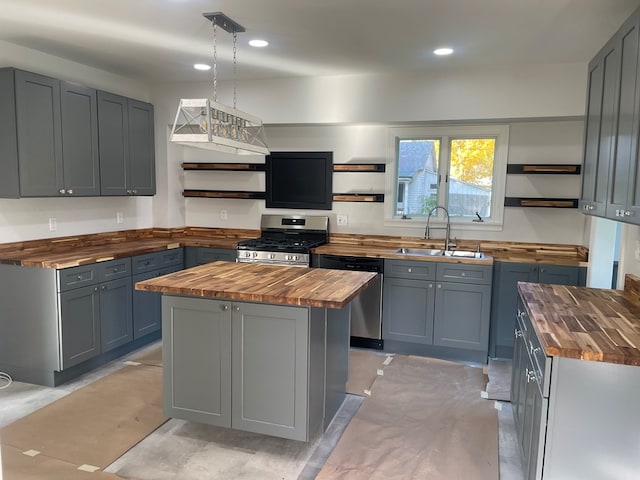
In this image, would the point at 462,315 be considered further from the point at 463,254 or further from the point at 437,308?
the point at 463,254

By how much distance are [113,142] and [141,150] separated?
0.37m

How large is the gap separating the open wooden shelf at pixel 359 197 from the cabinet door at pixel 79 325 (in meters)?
2.44

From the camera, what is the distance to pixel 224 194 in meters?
5.20

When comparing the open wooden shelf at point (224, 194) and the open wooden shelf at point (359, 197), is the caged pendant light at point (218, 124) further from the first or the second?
the open wooden shelf at point (224, 194)

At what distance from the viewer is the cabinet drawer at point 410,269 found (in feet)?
13.4

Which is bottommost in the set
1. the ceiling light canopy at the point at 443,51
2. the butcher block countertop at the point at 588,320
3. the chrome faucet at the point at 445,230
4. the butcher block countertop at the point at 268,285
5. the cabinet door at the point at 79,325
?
the cabinet door at the point at 79,325

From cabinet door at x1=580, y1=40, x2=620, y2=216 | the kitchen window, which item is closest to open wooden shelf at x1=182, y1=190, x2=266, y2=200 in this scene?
the kitchen window

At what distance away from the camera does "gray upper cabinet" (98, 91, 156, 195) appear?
4109mm

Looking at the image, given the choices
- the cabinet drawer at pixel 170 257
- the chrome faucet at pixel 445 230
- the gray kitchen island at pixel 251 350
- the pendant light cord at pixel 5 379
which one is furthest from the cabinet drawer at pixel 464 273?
the pendant light cord at pixel 5 379

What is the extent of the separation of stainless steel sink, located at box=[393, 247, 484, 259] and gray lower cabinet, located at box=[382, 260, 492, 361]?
10.1 inches

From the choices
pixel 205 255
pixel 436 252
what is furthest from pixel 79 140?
pixel 436 252

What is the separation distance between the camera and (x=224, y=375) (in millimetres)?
2635

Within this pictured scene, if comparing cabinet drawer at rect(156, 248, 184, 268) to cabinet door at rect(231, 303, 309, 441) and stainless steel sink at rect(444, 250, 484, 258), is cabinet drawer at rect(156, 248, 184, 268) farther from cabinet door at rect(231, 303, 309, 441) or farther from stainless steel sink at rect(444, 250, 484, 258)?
stainless steel sink at rect(444, 250, 484, 258)

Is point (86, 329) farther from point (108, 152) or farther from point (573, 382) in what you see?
point (573, 382)
